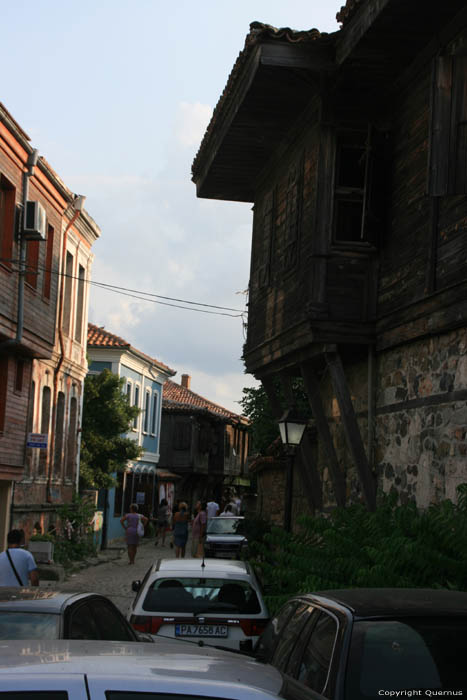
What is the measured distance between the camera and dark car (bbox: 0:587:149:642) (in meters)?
6.01

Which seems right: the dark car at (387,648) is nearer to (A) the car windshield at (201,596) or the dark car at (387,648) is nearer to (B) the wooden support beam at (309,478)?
(A) the car windshield at (201,596)

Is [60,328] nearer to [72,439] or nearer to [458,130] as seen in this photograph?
[72,439]

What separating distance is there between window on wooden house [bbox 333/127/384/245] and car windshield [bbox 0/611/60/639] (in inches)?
320

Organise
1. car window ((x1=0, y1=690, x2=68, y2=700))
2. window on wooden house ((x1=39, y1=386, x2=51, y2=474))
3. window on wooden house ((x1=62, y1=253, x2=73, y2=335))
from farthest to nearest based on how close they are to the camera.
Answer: window on wooden house ((x1=62, y1=253, x2=73, y2=335))
window on wooden house ((x1=39, y1=386, x2=51, y2=474))
car window ((x1=0, y1=690, x2=68, y2=700))

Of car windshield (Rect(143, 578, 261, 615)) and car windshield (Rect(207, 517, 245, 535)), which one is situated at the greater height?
car windshield (Rect(143, 578, 261, 615))

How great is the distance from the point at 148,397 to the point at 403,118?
39103mm

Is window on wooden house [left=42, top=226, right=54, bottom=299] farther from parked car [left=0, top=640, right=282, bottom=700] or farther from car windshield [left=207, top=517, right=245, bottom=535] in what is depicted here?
parked car [left=0, top=640, right=282, bottom=700]

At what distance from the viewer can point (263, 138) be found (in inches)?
647

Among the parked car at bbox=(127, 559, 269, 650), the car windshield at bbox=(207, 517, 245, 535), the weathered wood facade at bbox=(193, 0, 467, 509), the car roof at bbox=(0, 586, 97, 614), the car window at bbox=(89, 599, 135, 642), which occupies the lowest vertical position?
the car windshield at bbox=(207, 517, 245, 535)

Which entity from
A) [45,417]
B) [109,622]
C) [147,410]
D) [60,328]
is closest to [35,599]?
[109,622]

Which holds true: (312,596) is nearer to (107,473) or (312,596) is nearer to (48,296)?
(48,296)

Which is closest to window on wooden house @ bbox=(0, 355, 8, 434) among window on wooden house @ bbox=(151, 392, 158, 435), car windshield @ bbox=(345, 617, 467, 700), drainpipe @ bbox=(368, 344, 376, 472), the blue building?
drainpipe @ bbox=(368, 344, 376, 472)

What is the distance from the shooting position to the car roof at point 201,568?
980 centimetres

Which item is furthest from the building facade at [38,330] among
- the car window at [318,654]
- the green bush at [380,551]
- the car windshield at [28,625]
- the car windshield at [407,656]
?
the car windshield at [407,656]
